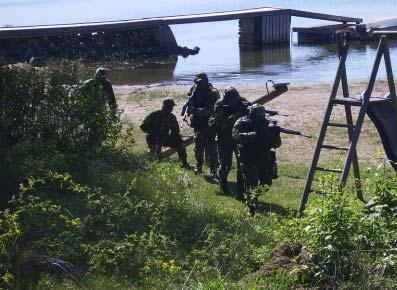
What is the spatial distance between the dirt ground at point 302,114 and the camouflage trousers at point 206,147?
184 cm

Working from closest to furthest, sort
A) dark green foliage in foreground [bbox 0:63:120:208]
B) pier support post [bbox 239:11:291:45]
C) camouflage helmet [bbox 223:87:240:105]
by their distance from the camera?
dark green foliage in foreground [bbox 0:63:120:208] < camouflage helmet [bbox 223:87:240:105] < pier support post [bbox 239:11:291:45]

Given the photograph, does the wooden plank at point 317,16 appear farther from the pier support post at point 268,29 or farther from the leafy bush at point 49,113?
the leafy bush at point 49,113

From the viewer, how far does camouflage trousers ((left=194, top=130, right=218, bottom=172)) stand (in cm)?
1345

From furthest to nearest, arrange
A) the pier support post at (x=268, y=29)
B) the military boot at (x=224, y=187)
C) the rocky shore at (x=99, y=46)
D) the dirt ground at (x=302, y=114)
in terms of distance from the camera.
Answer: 1. the pier support post at (x=268, y=29)
2. the rocky shore at (x=99, y=46)
3. the dirt ground at (x=302, y=114)
4. the military boot at (x=224, y=187)

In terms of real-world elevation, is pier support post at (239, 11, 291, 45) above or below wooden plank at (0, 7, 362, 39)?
below

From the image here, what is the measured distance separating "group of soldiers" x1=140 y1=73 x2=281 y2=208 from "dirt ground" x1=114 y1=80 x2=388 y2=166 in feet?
3.25

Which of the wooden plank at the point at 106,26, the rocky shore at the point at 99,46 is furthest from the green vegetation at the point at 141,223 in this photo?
the wooden plank at the point at 106,26

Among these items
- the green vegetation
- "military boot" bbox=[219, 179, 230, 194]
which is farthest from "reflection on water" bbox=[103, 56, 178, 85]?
the green vegetation

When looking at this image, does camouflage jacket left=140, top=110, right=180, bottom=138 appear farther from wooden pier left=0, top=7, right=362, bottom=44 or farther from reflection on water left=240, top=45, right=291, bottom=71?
wooden pier left=0, top=7, right=362, bottom=44

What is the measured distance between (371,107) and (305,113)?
1198cm

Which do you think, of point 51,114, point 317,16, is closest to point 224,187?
point 51,114

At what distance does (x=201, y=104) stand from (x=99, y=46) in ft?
113

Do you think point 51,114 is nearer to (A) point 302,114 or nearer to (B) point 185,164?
(B) point 185,164

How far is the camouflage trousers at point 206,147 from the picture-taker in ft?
44.1
